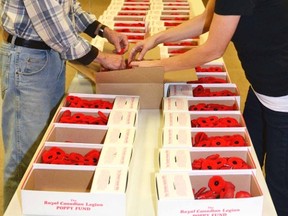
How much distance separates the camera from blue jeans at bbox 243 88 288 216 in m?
1.76

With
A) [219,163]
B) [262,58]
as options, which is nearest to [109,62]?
[262,58]

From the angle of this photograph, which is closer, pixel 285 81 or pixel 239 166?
pixel 239 166

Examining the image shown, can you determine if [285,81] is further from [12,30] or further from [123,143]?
[12,30]

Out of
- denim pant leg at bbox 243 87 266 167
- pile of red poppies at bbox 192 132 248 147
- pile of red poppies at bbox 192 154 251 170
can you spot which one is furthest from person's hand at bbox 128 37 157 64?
pile of red poppies at bbox 192 154 251 170

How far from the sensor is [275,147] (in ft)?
5.87

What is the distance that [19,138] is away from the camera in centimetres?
191

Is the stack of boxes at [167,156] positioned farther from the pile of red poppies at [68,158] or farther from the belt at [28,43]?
the belt at [28,43]

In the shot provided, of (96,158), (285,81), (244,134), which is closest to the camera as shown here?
(96,158)

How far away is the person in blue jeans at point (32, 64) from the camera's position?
5.58 ft

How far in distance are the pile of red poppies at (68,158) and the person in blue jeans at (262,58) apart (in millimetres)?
531

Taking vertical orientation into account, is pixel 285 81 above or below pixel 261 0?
below

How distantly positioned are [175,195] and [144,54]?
0.94 m

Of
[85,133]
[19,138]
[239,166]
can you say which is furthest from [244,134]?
[19,138]

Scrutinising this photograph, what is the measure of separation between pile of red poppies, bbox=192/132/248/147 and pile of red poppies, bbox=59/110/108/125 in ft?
1.05
